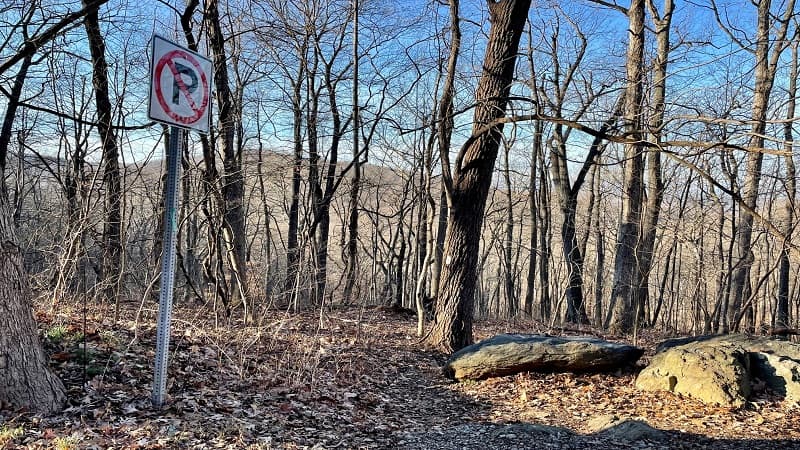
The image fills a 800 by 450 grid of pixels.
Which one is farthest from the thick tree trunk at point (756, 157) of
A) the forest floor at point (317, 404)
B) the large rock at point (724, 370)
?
the forest floor at point (317, 404)

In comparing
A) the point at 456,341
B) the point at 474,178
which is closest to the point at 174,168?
the point at 474,178

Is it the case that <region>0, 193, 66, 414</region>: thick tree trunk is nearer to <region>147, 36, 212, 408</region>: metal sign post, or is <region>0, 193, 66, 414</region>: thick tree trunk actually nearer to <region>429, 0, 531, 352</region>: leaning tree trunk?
<region>147, 36, 212, 408</region>: metal sign post

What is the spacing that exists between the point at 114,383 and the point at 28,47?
279 centimetres

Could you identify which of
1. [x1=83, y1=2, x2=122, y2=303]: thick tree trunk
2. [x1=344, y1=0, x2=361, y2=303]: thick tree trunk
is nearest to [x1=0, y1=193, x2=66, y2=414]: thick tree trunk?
[x1=83, y1=2, x2=122, y2=303]: thick tree trunk

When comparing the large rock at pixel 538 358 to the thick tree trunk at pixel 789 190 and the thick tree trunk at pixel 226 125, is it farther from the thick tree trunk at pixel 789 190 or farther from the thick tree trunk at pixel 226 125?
the thick tree trunk at pixel 226 125

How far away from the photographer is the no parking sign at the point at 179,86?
346 cm

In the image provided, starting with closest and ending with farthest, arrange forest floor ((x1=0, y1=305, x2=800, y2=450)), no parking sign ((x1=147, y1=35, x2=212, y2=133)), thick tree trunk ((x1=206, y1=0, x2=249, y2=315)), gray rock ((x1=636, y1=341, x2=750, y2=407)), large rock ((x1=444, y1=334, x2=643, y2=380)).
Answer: no parking sign ((x1=147, y1=35, x2=212, y2=133)), forest floor ((x1=0, y1=305, x2=800, y2=450)), gray rock ((x1=636, y1=341, x2=750, y2=407)), large rock ((x1=444, y1=334, x2=643, y2=380)), thick tree trunk ((x1=206, y1=0, x2=249, y2=315))

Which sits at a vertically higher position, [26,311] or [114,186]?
[114,186]

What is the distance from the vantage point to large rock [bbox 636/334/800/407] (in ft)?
18.9

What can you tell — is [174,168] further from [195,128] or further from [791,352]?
[791,352]

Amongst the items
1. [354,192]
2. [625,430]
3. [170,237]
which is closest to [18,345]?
[170,237]

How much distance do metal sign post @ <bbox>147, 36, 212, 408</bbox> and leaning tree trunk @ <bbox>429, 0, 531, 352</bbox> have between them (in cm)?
450

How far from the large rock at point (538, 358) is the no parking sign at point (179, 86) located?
175 inches

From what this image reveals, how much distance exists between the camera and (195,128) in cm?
373
